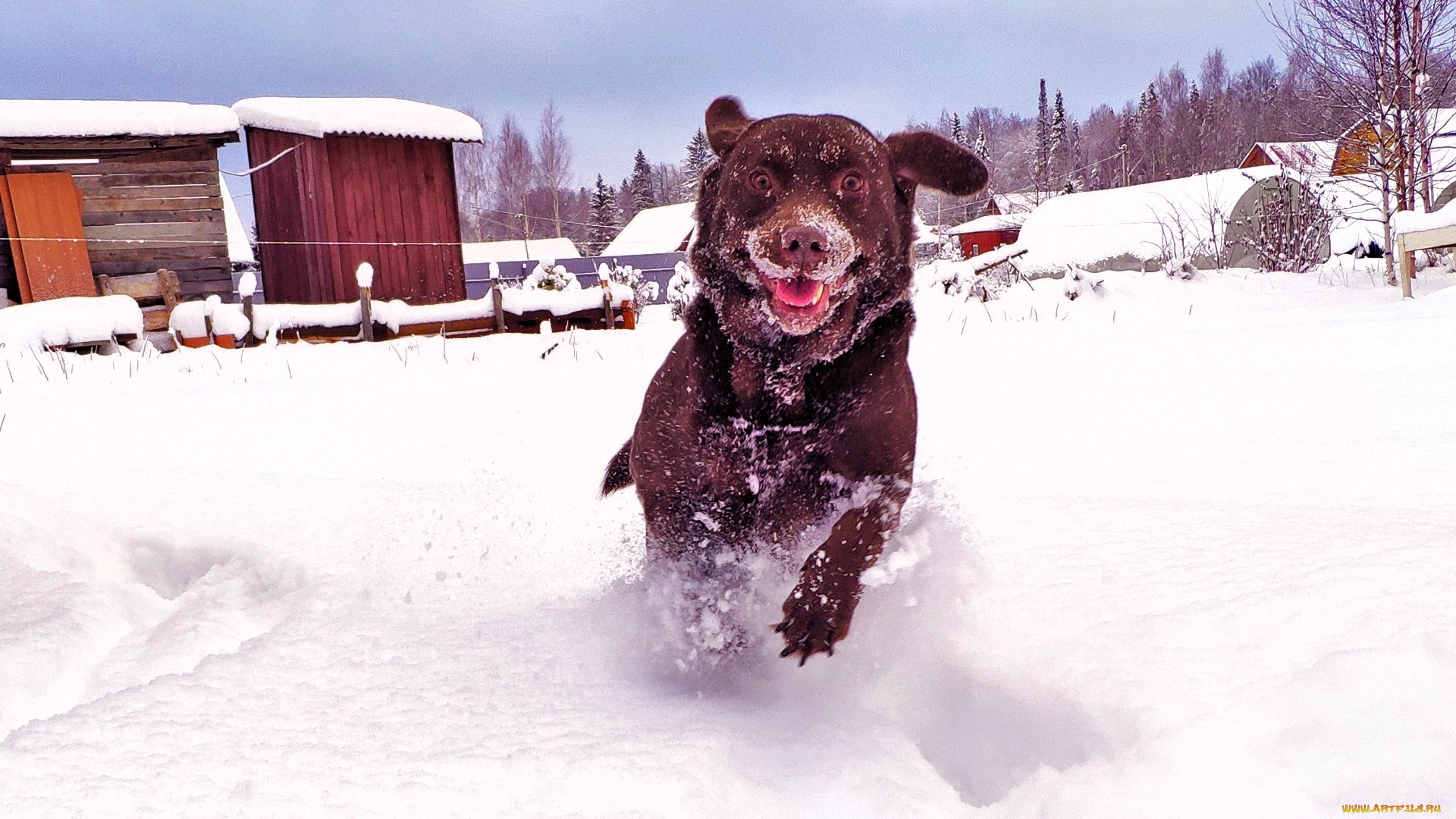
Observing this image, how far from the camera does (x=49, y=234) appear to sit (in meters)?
10.3

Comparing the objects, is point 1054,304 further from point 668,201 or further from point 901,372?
point 668,201

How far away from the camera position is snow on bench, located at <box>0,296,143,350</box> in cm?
780

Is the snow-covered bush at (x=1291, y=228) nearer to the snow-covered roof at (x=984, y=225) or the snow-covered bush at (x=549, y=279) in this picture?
the snow-covered bush at (x=549, y=279)

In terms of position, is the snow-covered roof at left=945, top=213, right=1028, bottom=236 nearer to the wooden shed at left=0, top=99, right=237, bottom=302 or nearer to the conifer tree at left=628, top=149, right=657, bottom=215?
the conifer tree at left=628, top=149, right=657, bottom=215

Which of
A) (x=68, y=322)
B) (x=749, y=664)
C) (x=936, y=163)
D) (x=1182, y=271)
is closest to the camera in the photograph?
(x=749, y=664)

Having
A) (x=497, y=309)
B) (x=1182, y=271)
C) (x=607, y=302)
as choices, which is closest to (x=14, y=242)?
(x=497, y=309)

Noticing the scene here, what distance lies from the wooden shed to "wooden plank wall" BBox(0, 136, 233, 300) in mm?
11

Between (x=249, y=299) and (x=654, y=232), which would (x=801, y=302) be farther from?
(x=654, y=232)

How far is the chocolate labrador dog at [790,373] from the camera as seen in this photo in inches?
75.4

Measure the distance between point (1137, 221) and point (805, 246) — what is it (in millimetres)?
18798

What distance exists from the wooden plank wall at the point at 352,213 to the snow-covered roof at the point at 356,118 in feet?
0.65

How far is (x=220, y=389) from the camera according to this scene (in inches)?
214

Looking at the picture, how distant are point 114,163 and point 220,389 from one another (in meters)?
7.36

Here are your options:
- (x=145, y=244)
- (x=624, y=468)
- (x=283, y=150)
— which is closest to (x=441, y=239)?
(x=283, y=150)
